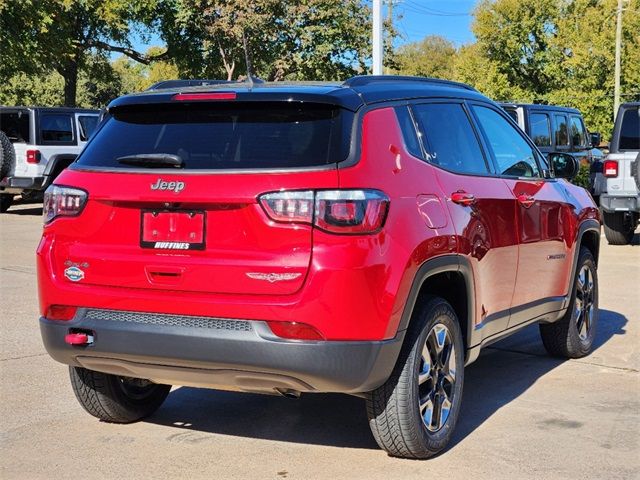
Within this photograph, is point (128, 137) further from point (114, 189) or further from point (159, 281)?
point (159, 281)

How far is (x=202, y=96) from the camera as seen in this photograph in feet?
14.4

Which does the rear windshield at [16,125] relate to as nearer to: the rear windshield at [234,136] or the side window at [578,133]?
the side window at [578,133]

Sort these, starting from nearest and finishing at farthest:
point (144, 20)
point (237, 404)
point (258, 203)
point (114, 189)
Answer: point (258, 203), point (114, 189), point (237, 404), point (144, 20)

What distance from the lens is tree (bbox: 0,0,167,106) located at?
1112 inches

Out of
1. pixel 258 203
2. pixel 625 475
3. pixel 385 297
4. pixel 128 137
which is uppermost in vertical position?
pixel 128 137

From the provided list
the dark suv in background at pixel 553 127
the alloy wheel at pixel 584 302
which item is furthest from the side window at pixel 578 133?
the alloy wheel at pixel 584 302

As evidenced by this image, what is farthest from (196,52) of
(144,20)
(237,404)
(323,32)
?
(237,404)

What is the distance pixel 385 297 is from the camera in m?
4.09

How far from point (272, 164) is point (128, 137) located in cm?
82

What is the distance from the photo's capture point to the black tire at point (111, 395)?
16.3 ft

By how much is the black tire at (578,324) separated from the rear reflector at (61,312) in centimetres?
349

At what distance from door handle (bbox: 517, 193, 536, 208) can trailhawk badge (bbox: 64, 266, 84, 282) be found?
257cm

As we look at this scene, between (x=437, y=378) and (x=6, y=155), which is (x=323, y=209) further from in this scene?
(x=6, y=155)

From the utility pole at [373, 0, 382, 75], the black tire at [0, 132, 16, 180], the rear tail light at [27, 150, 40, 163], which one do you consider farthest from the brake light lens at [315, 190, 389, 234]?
the rear tail light at [27, 150, 40, 163]
